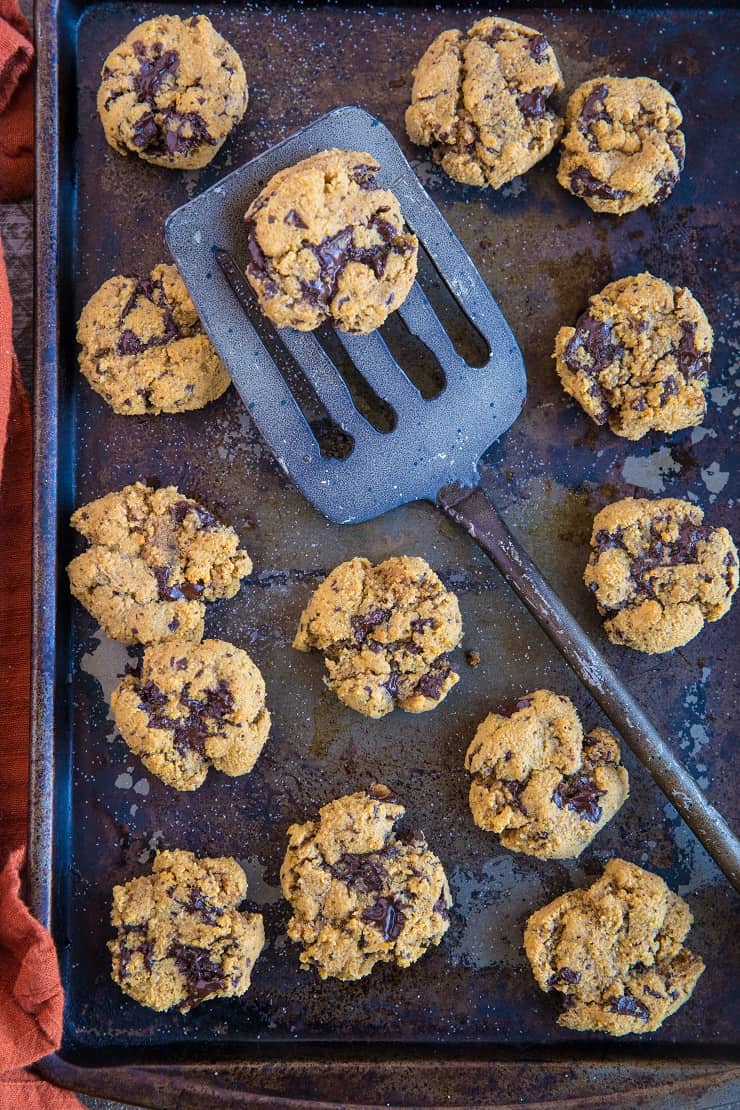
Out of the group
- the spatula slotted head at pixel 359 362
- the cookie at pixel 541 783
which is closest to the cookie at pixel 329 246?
the spatula slotted head at pixel 359 362

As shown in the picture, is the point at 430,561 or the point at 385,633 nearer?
the point at 385,633

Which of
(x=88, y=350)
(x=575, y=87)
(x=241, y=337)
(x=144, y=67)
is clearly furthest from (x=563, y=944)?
(x=144, y=67)

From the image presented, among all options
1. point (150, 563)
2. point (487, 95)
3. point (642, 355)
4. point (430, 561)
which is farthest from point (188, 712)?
point (487, 95)

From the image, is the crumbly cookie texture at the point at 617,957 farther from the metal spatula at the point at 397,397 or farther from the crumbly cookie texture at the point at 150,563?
the crumbly cookie texture at the point at 150,563

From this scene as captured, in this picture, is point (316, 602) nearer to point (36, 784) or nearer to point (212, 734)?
point (212, 734)

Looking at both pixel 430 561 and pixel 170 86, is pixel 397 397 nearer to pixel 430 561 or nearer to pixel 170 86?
pixel 430 561

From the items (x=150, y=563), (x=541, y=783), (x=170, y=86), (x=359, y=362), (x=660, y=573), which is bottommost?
(x=541, y=783)
